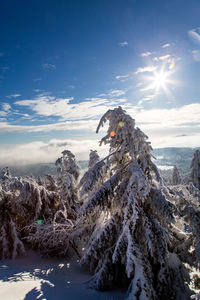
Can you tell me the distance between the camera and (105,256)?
7477 mm

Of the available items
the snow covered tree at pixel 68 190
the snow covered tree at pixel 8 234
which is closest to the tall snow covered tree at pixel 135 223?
the snow covered tree at pixel 68 190

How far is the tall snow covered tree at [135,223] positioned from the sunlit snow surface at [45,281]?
664 millimetres

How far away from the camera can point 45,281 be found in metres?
8.14

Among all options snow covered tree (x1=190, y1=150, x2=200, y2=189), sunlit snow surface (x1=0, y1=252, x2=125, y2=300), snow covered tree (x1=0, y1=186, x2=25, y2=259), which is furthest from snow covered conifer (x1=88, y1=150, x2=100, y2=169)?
snow covered tree (x1=190, y1=150, x2=200, y2=189)

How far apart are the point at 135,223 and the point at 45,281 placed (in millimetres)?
5798

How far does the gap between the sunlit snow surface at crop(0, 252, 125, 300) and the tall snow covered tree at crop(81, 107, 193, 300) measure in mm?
664

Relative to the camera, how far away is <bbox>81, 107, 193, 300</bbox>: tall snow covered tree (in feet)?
18.6

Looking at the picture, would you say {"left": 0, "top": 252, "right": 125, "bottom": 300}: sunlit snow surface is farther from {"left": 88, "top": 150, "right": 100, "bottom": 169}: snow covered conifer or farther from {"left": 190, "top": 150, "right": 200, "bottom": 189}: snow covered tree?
{"left": 190, "top": 150, "right": 200, "bottom": 189}: snow covered tree

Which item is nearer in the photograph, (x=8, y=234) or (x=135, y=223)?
(x=135, y=223)

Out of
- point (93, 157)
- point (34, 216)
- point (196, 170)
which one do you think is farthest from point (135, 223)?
point (196, 170)

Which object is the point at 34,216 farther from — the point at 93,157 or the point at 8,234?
the point at 93,157

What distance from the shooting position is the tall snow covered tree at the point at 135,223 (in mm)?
5684

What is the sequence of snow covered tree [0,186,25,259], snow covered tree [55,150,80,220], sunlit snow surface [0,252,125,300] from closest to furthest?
sunlit snow surface [0,252,125,300]
snow covered tree [0,186,25,259]
snow covered tree [55,150,80,220]

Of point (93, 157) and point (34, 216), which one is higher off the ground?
point (93, 157)
